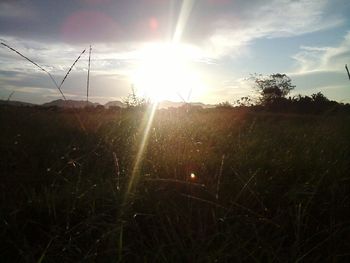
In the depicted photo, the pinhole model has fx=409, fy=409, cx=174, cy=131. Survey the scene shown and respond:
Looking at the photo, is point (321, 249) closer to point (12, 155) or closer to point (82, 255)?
point (82, 255)

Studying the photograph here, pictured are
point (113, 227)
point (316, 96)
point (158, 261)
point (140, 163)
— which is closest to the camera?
point (158, 261)

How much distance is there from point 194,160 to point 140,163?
519 mm

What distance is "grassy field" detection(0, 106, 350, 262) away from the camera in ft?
6.73

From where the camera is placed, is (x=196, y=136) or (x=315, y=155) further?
(x=196, y=136)

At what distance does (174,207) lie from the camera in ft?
8.45

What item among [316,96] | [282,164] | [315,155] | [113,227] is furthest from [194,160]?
[316,96]

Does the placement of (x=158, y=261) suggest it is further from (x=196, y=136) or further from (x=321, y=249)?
(x=196, y=136)

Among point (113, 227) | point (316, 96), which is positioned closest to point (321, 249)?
point (113, 227)

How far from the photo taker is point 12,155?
156 inches

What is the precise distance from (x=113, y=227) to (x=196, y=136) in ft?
11.5

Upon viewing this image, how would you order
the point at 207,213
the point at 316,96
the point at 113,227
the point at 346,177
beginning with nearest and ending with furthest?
the point at 113,227 → the point at 207,213 → the point at 346,177 → the point at 316,96

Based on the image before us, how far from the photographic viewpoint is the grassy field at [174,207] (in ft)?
6.73

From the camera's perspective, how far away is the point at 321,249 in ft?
7.18

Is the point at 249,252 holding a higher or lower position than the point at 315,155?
lower
